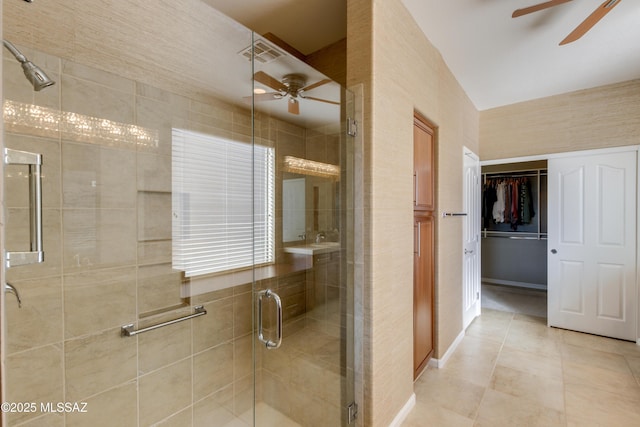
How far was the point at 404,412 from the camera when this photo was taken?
209cm

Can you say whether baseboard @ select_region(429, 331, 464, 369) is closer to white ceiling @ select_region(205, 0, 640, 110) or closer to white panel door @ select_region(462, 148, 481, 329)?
white panel door @ select_region(462, 148, 481, 329)

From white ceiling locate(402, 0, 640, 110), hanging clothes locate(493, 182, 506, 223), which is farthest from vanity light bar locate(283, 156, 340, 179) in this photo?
hanging clothes locate(493, 182, 506, 223)

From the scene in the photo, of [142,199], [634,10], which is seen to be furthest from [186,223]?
[634,10]

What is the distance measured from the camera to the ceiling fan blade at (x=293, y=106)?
1.73 m

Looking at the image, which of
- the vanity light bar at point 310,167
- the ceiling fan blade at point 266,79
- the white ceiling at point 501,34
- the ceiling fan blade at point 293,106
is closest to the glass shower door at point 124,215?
the ceiling fan blade at point 266,79

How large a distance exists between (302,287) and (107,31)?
1.72 metres

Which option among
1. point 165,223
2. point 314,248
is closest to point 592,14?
point 314,248

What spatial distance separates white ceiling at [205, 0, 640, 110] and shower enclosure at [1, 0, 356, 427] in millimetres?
539

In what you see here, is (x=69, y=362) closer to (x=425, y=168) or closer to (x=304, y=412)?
(x=304, y=412)

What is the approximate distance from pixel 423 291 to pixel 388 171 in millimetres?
1292

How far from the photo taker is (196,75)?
1901 mm

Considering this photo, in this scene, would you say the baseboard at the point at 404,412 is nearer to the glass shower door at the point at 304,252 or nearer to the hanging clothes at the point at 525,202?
the glass shower door at the point at 304,252

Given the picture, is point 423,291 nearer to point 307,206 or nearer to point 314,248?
point 314,248

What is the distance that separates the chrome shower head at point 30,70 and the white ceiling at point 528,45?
2.16m
